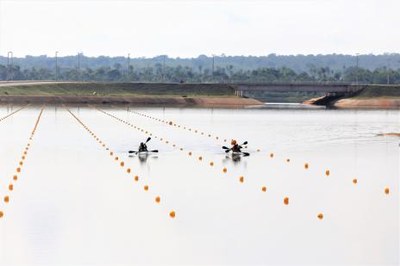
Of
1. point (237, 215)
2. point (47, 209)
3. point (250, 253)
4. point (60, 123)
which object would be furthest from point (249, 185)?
point (60, 123)

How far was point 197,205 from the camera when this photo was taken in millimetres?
43188

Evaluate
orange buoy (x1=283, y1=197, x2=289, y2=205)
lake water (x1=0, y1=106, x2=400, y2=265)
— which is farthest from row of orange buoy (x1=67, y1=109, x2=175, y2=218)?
orange buoy (x1=283, y1=197, x2=289, y2=205)

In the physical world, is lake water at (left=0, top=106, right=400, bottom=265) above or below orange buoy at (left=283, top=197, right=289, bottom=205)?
below

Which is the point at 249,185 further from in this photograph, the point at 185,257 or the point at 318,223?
the point at 185,257

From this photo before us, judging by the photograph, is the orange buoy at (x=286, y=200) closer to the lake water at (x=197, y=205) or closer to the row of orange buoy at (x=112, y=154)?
the lake water at (x=197, y=205)

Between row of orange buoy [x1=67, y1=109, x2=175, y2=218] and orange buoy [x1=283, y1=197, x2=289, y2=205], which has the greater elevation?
orange buoy [x1=283, y1=197, x2=289, y2=205]

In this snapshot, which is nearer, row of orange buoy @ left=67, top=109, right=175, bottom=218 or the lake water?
the lake water

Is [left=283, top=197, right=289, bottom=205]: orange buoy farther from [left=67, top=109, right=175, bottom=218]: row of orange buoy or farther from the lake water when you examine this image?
[left=67, top=109, right=175, bottom=218]: row of orange buoy

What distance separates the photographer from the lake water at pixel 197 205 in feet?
109

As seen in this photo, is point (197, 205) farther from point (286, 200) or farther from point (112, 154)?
point (112, 154)

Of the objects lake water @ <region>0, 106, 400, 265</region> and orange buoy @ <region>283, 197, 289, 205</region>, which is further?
orange buoy @ <region>283, 197, 289, 205</region>

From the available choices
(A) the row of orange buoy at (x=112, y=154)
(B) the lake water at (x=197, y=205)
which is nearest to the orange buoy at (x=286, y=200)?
(B) the lake water at (x=197, y=205)

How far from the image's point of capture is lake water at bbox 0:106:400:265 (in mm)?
33094

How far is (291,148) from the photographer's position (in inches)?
3093
